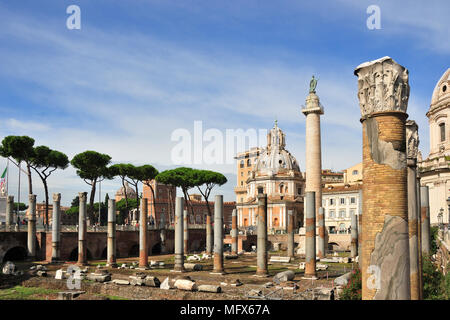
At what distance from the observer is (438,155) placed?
4850 cm

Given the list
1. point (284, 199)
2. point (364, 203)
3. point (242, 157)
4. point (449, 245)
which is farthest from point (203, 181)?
point (364, 203)

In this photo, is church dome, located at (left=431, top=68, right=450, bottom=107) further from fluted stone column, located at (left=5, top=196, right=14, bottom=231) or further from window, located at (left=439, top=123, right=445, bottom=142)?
fluted stone column, located at (left=5, top=196, right=14, bottom=231)

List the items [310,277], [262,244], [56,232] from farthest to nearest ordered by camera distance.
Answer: [56,232] < [262,244] < [310,277]

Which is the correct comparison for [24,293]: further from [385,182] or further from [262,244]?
[385,182]

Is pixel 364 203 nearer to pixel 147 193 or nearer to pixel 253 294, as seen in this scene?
pixel 253 294

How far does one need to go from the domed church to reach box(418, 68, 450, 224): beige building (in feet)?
77.1

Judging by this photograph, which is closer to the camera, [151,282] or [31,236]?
[151,282]

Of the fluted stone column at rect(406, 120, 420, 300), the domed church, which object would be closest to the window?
the domed church

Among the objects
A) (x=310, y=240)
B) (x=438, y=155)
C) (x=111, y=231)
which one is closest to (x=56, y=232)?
(x=111, y=231)

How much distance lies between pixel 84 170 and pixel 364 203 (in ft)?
154

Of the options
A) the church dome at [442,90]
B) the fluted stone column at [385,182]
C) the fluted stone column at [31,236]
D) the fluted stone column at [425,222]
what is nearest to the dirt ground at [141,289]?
the fluted stone column at [425,222]

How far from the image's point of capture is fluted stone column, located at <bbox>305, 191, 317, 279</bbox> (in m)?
22.8

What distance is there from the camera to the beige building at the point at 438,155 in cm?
4350

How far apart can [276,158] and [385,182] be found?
67152 mm
